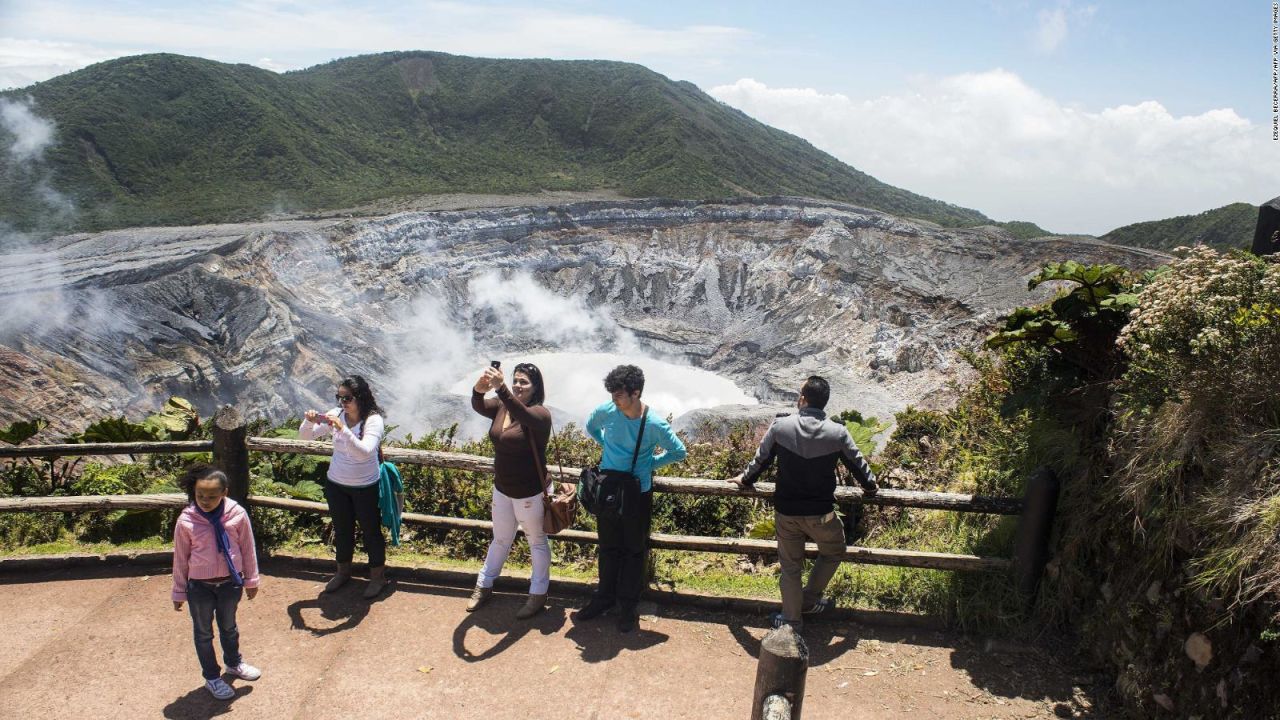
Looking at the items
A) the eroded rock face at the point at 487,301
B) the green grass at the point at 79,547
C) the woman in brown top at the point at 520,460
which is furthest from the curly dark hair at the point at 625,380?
the eroded rock face at the point at 487,301

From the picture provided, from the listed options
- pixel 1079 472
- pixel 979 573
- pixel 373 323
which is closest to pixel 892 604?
pixel 979 573

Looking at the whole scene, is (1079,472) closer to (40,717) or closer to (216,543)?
(216,543)

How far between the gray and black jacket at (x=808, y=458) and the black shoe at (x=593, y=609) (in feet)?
4.95

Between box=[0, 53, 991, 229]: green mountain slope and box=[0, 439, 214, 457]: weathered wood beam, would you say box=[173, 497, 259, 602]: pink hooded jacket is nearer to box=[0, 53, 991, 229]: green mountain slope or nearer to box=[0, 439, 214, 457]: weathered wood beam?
box=[0, 439, 214, 457]: weathered wood beam

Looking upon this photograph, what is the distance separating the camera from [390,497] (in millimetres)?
5809

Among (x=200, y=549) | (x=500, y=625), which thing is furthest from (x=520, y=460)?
(x=200, y=549)

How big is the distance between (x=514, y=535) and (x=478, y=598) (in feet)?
1.97

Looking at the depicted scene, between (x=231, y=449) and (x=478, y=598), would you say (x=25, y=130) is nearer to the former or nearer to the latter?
(x=231, y=449)

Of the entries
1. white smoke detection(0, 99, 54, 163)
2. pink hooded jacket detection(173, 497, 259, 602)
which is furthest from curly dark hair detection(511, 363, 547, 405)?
white smoke detection(0, 99, 54, 163)

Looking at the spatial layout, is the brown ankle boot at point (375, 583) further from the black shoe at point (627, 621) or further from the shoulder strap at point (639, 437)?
the shoulder strap at point (639, 437)

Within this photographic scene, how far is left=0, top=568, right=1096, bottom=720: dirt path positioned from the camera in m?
4.70

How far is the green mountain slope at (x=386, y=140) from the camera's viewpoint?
45.1m

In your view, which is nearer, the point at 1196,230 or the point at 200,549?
the point at 200,549

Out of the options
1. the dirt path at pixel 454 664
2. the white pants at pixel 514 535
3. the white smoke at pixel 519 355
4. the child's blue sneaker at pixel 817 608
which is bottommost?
the white smoke at pixel 519 355
